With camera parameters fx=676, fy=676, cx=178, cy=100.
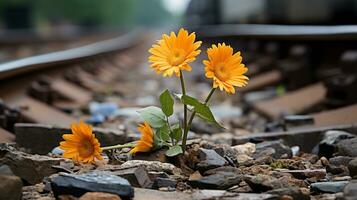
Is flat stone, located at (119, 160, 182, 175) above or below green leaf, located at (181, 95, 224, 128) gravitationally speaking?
below

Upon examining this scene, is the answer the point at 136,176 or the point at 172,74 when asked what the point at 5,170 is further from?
the point at 172,74

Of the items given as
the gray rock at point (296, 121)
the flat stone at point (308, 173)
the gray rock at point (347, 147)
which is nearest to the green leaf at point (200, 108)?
the flat stone at point (308, 173)

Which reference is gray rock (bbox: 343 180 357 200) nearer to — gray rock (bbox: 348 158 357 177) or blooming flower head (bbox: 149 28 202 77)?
gray rock (bbox: 348 158 357 177)

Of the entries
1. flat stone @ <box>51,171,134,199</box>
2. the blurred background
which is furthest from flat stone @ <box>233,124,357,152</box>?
the blurred background

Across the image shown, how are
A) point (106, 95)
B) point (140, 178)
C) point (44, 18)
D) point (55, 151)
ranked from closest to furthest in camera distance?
point (140, 178) < point (55, 151) < point (106, 95) < point (44, 18)

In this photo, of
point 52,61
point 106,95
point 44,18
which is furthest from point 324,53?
point 44,18

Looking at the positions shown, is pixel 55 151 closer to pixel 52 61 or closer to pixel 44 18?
pixel 52 61

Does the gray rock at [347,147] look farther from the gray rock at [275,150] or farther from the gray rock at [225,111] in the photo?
the gray rock at [225,111]
